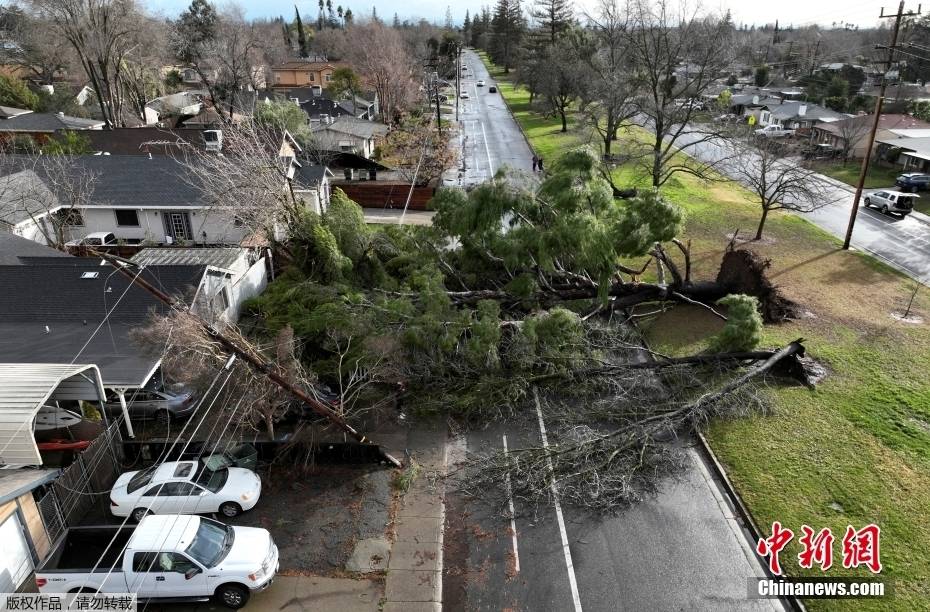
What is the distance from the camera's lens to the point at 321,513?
13656mm

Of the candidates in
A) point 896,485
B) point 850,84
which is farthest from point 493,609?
point 850,84

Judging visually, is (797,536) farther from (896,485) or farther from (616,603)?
(616,603)

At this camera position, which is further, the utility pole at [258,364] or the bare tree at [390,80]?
the bare tree at [390,80]

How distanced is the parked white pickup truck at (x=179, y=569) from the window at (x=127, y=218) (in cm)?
2109

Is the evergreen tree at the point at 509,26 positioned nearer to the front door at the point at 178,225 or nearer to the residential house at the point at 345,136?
the residential house at the point at 345,136

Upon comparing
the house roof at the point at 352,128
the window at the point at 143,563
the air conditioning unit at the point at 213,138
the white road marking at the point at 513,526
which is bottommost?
the white road marking at the point at 513,526

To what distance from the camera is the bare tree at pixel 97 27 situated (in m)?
43.4

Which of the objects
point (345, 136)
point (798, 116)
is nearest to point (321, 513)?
point (345, 136)

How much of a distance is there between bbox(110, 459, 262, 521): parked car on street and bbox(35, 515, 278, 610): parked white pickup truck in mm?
1495

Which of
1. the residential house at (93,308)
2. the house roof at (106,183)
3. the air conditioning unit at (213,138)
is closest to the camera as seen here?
the residential house at (93,308)

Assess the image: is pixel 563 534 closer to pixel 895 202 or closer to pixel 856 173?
pixel 895 202

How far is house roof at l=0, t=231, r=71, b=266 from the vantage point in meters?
22.5

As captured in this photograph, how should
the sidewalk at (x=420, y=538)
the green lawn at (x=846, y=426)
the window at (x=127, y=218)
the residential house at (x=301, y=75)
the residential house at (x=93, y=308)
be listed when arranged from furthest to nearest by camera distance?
the residential house at (x=301, y=75) < the window at (x=127, y=218) < the residential house at (x=93, y=308) < the green lawn at (x=846, y=426) < the sidewalk at (x=420, y=538)

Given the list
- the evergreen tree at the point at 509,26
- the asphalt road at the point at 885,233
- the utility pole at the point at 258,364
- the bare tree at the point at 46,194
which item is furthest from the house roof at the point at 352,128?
the evergreen tree at the point at 509,26
